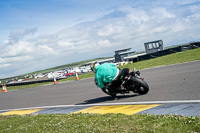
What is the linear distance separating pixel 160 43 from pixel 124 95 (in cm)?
4760

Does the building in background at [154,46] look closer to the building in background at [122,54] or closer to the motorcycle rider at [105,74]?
the building in background at [122,54]

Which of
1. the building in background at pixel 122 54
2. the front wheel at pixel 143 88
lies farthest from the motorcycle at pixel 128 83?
the building in background at pixel 122 54

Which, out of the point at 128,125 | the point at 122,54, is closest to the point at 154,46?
the point at 122,54

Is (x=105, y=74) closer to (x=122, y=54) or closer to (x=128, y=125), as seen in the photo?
(x=128, y=125)

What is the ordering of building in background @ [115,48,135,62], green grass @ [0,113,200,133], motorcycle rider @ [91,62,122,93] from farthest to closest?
building in background @ [115,48,135,62], motorcycle rider @ [91,62,122,93], green grass @ [0,113,200,133]

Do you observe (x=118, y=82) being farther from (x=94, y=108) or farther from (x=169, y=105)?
(x=169, y=105)

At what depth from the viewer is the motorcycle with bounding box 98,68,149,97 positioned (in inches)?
342

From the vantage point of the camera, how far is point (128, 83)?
8.84m

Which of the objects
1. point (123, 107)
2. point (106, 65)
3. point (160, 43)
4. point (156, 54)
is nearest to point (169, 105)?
point (123, 107)

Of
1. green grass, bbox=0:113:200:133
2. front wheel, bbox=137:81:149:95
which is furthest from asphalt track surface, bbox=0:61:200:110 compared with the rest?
green grass, bbox=0:113:200:133

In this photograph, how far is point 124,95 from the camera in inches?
380

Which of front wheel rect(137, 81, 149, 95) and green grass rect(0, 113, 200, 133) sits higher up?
front wheel rect(137, 81, 149, 95)

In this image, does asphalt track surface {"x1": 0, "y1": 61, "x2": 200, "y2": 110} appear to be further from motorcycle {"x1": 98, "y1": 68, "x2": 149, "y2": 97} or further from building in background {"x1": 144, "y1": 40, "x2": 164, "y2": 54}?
building in background {"x1": 144, "y1": 40, "x2": 164, "y2": 54}

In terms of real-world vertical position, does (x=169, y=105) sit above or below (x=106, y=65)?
below
